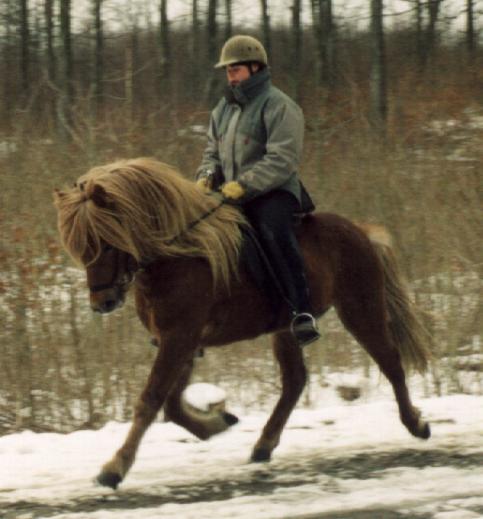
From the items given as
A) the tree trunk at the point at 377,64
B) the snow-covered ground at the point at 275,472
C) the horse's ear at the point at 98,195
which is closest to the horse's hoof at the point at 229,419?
the snow-covered ground at the point at 275,472

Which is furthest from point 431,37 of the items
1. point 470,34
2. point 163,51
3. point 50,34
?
point 50,34

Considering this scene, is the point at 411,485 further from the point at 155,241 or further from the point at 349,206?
the point at 349,206

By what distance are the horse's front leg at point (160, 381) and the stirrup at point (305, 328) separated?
2.52 feet

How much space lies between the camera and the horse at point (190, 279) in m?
5.78

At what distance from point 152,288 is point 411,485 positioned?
1826mm

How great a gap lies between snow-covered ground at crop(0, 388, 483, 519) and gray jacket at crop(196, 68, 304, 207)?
65.6 inches

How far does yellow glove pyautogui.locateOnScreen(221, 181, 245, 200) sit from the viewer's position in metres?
6.34

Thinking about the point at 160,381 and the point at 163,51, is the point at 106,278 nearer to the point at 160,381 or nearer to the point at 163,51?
the point at 160,381

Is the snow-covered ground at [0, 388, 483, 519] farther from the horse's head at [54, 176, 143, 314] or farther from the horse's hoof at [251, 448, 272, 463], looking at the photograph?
the horse's head at [54, 176, 143, 314]

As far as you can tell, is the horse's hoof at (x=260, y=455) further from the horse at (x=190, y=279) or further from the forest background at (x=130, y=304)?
the forest background at (x=130, y=304)

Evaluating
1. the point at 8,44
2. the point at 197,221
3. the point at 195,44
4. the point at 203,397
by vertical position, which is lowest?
the point at 203,397

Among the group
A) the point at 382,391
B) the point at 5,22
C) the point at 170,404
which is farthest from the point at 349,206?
the point at 5,22

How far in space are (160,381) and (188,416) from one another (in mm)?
726

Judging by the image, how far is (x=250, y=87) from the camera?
21.2 ft
